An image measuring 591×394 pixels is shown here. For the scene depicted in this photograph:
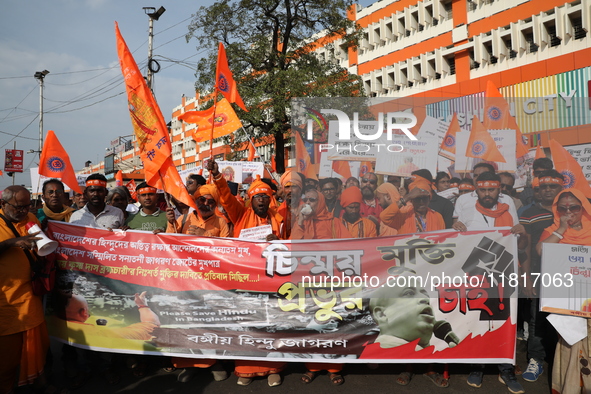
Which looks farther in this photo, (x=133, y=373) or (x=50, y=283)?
(x=133, y=373)

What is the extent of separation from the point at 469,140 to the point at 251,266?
239cm

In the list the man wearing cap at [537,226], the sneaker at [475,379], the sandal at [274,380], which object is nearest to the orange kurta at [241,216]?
the sandal at [274,380]

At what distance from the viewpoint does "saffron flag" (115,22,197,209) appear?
4.63 meters

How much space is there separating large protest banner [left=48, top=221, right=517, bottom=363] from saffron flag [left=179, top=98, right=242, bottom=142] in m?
3.16

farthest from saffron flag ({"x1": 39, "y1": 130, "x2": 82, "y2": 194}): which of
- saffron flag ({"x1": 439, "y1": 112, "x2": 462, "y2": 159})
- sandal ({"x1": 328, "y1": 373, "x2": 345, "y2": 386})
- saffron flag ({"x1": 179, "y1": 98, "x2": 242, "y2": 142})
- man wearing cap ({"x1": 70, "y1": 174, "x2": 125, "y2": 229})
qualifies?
saffron flag ({"x1": 439, "y1": 112, "x2": 462, "y2": 159})

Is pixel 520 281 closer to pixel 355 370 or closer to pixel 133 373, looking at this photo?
pixel 355 370

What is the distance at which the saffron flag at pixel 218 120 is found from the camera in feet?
22.7

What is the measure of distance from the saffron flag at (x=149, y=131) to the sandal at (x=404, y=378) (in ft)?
8.80

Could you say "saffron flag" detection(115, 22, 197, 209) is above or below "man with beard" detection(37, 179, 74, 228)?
above

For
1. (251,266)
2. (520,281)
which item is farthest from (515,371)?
(251,266)

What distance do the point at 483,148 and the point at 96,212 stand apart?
423cm

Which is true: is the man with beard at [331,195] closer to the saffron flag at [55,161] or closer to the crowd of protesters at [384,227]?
the crowd of protesters at [384,227]

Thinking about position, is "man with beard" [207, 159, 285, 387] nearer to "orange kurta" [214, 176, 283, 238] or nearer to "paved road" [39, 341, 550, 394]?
"orange kurta" [214, 176, 283, 238]

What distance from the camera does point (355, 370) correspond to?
418cm
